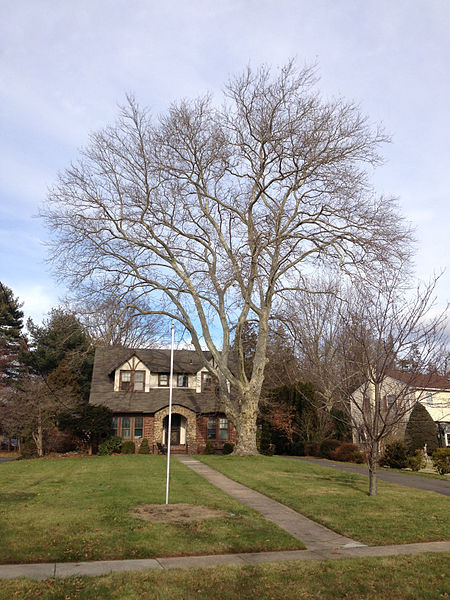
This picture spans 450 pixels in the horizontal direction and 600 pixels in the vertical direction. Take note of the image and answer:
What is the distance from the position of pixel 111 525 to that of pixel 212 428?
23778 mm

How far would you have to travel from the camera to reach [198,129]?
2195 centimetres

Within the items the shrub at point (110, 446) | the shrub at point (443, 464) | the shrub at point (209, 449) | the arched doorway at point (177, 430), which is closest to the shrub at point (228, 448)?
the shrub at point (209, 449)

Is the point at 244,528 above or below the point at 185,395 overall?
below

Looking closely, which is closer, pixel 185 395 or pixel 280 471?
pixel 280 471

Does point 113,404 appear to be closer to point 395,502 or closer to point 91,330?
point 91,330

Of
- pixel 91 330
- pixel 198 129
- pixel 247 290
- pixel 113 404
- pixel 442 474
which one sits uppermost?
pixel 198 129

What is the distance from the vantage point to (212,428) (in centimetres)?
3197

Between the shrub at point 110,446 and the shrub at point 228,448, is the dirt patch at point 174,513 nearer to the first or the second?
the shrub at point 110,446

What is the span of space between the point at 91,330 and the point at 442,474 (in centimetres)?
1605

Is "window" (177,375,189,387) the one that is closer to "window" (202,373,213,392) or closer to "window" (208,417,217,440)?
"window" (202,373,213,392)

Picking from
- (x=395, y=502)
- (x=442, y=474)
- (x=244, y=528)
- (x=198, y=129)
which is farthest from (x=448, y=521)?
(x=198, y=129)

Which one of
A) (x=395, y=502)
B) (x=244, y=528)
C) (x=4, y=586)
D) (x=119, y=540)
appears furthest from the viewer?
(x=395, y=502)

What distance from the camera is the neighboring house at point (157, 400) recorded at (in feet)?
99.2

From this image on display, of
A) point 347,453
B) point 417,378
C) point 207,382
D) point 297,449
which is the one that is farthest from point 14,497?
point 207,382
